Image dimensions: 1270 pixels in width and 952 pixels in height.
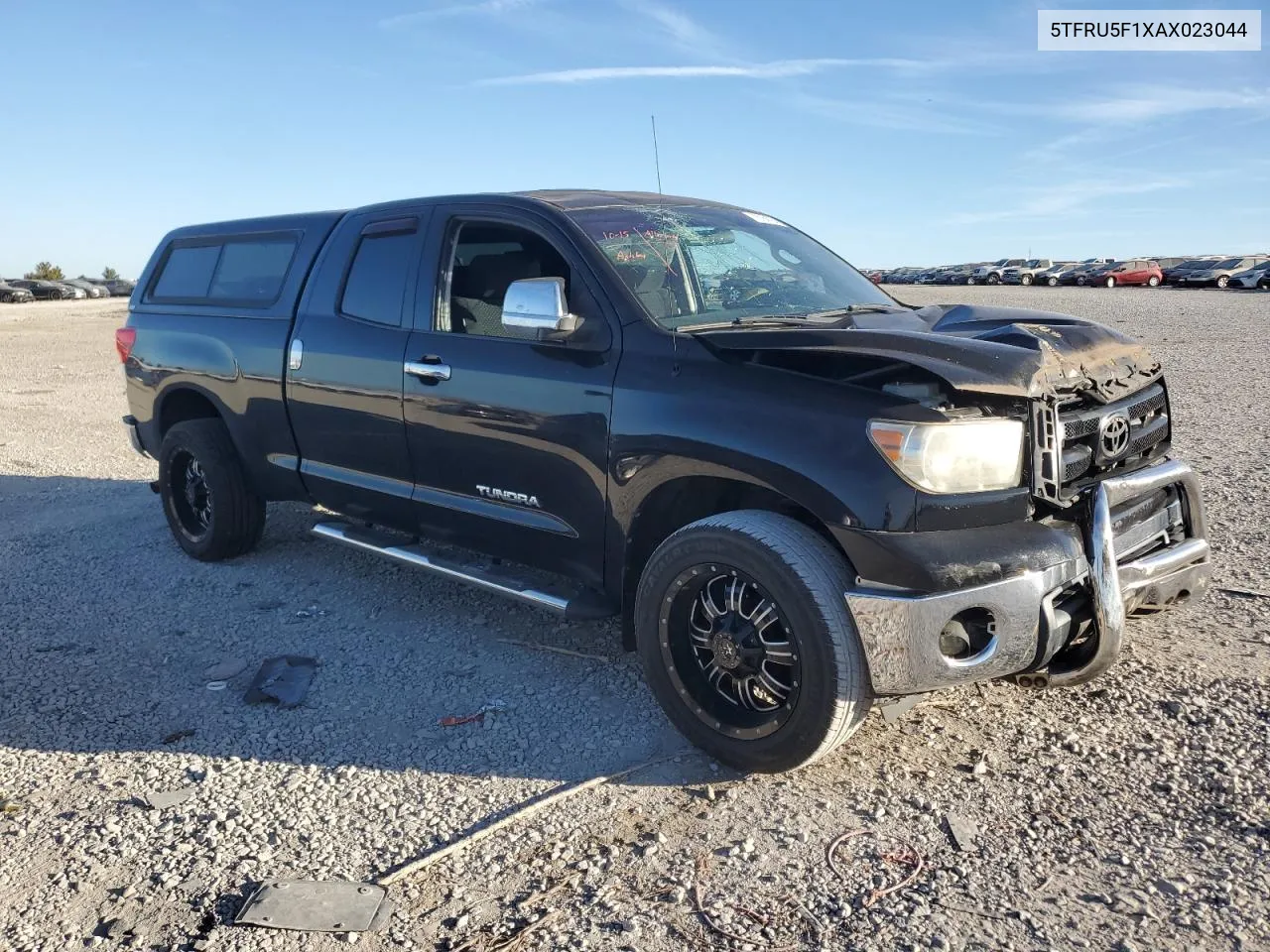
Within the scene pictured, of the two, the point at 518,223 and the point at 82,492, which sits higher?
the point at 518,223

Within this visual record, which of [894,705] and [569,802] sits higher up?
[894,705]

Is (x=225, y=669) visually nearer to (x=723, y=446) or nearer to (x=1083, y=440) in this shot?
(x=723, y=446)

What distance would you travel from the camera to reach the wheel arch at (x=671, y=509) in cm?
358

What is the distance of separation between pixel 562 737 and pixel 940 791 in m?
1.31

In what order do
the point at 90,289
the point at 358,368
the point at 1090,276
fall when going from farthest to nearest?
the point at 90,289 → the point at 1090,276 → the point at 358,368

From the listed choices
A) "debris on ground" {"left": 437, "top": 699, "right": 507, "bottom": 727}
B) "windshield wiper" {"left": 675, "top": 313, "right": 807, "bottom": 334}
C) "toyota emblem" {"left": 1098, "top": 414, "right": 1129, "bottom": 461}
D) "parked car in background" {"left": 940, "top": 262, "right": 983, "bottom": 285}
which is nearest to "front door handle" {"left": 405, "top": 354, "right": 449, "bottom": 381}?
"windshield wiper" {"left": 675, "top": 313, "right": 807, "bottom": 334}

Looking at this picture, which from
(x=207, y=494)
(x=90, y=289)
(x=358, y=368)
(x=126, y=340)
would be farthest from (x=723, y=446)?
(x=90, y=289)

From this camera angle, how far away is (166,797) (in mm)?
3365

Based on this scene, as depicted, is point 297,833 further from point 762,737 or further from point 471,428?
point 471,428

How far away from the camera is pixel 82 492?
25.7 feet

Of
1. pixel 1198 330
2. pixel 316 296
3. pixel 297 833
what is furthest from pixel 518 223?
pixel 1198 330

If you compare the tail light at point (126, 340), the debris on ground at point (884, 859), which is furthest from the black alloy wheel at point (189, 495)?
the debris on ground at point (884, 859)

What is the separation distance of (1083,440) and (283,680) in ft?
10.5

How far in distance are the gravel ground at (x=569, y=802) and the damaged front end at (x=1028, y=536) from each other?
0.43 m
